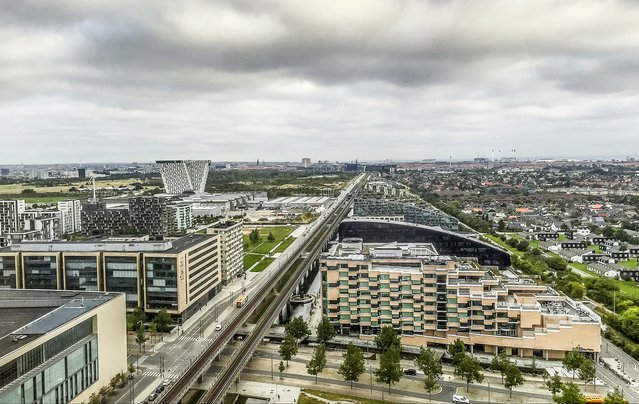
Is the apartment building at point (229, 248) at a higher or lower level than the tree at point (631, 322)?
higher

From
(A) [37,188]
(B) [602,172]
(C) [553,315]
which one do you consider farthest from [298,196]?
(B) [602,172]

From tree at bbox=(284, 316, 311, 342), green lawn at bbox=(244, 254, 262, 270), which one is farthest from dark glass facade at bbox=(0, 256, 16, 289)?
green lawn at bbox=(244, 254, 262, 270)

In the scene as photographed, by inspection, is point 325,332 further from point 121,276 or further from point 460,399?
point 121,276

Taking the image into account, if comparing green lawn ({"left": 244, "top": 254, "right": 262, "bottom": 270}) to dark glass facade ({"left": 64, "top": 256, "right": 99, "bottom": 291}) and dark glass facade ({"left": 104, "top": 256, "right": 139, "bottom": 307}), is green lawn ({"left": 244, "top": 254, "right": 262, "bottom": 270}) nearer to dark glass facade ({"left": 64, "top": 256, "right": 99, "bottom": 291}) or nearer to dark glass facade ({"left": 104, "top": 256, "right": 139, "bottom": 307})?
dark glass facade ({"left": 104, "top": 256, "right": 139, "bottom": 307})

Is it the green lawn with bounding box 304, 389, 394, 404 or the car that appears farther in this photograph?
the green lawn with bounding box 304, 389, 394, 404

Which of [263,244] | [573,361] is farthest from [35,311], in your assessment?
[263,244]

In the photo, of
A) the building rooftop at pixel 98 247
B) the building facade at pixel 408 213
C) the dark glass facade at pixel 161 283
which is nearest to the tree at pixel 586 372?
the dark glass facade at pixel 161 283

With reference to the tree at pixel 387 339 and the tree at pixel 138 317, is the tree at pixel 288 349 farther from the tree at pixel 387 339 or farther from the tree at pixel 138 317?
the tree at pixel 138 317
